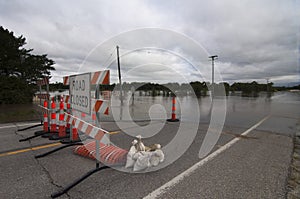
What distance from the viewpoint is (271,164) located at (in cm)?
345

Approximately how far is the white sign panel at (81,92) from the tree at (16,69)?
51.0 ft

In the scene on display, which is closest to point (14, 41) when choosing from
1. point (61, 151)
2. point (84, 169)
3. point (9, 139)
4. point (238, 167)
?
point (9, 139)

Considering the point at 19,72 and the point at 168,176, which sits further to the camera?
the point at 19,72

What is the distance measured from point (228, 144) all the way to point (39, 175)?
4.23 meters

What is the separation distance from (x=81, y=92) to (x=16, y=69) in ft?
61.8

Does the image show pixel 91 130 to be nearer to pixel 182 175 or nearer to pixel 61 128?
pixel 182 175

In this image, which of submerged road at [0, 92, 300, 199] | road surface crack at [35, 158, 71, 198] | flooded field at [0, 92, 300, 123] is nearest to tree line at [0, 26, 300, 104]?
flooded field at [0, 92, 300, 123]

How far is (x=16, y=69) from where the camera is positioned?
18.1 meters

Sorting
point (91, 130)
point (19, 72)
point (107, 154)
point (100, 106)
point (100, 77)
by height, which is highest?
point (19, 72)

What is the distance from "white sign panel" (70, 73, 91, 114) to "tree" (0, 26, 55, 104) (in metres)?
15.5

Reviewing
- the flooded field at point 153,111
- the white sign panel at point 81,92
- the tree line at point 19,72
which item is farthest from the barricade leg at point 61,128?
the tree line at point 19,72

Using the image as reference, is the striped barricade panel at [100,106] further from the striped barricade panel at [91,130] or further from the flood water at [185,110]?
the flood water at [185,110]

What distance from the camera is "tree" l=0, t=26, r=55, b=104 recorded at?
16.0 meters

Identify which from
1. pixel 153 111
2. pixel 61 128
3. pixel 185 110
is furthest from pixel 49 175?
pixel 185 110
